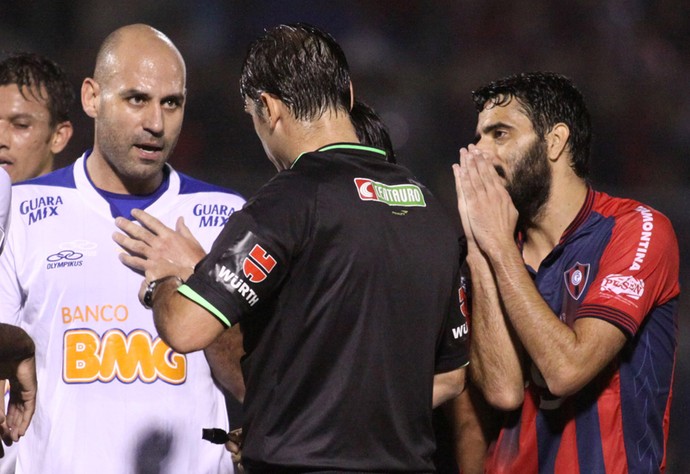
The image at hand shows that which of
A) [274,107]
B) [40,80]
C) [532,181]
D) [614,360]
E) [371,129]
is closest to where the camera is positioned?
[274,107]

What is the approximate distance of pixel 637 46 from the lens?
8.48 metres

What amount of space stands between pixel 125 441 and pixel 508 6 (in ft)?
21.4

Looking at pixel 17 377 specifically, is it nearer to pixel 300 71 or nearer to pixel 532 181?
pixel 300 71

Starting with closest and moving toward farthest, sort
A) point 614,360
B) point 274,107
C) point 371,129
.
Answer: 1. point 274,107
2. point 614,360
3. point 371,129

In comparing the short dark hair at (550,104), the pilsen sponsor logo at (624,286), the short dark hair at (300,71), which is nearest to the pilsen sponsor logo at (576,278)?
the pilsen sponsor logo at (624,286)

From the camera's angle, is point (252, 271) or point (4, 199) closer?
point (252, 271)

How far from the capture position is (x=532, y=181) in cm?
342

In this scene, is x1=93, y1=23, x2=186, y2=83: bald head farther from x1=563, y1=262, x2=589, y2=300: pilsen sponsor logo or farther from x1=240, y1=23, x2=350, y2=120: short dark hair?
x1=563, y1=262, x2=589, y2=300: pilsen sponsor logo

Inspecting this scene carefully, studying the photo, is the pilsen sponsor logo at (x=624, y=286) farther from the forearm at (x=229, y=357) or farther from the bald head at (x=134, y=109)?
the bald head at (x=134, y=109)

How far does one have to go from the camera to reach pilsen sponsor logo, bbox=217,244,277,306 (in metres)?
2.47

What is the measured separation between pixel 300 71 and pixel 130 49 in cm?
104

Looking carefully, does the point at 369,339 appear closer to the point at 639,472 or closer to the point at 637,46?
Result: the point at 639,472

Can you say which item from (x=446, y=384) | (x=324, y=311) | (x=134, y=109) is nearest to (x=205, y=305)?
(x=324, y=311)

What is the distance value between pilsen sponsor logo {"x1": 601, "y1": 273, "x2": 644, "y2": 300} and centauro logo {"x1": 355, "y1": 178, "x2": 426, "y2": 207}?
0.77 metres
